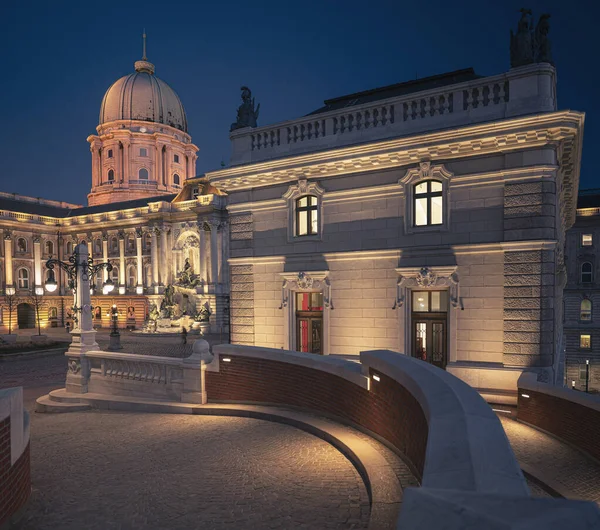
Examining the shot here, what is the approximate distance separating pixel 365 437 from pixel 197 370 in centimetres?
625

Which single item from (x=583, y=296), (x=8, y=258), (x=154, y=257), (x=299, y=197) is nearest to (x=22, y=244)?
(x=8, y=258)

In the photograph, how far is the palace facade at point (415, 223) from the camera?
47.1ft

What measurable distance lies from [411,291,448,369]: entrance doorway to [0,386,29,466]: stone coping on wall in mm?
12261

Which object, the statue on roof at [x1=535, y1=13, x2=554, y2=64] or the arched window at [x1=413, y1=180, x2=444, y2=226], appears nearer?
the statue on roof at [x1=535, y1=13, x2=554, y2=64]

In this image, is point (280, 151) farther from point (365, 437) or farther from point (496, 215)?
point (365, 437)

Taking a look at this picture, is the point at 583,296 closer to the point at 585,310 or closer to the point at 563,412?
the point at 585,310

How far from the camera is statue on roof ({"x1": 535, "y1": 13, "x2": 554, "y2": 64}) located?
14836 mm

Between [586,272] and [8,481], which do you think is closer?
[8,481]

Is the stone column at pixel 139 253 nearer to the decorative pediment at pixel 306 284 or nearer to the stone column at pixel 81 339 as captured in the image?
the stone column at pixel 81 339

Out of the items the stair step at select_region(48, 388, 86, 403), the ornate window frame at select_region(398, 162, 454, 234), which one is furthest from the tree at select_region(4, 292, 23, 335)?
the ornate window frame at select_region(398, 162, 454, 234)

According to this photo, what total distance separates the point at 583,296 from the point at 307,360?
58.8 metres

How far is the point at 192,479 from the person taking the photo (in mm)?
8625

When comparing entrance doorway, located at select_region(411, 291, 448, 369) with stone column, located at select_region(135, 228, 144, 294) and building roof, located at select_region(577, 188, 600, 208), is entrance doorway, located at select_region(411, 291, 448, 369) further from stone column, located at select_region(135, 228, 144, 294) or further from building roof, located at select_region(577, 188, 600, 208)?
stone column, located at select_region(135, 228, 144, 294)

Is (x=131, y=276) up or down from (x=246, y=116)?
down
